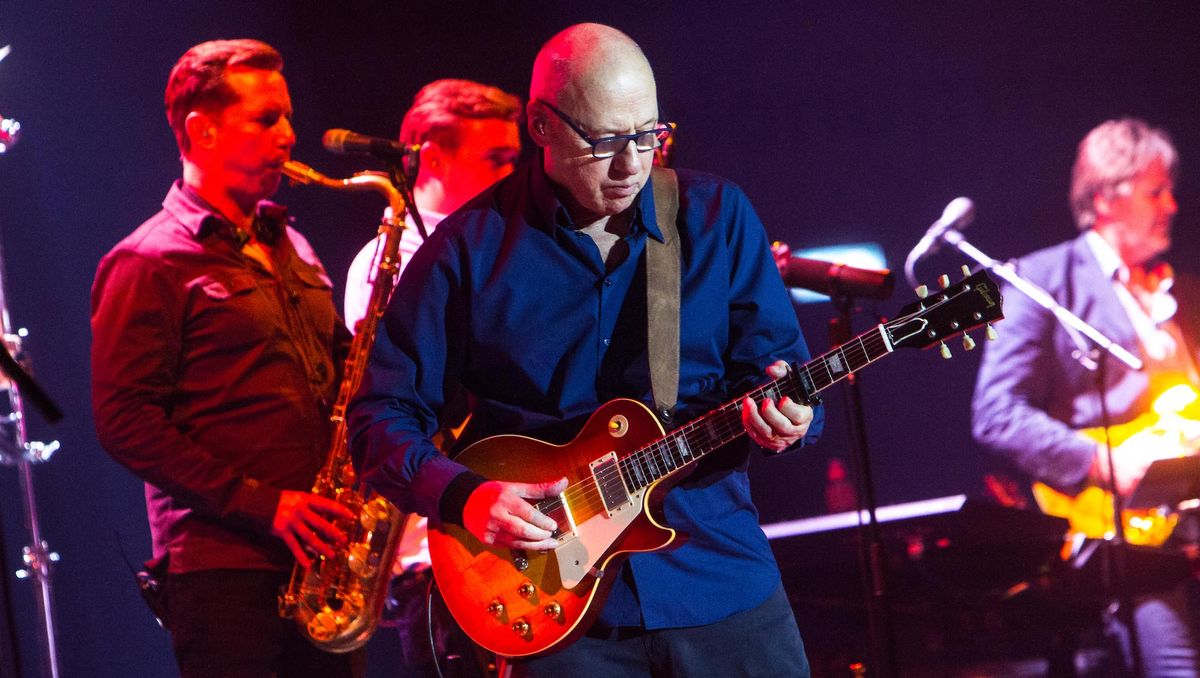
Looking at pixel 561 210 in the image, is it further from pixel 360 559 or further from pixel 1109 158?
pixel 1109 158

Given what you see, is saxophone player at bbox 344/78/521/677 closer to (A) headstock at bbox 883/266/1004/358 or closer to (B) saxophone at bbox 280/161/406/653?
(B) saxophone at bbox 280/161/406/653

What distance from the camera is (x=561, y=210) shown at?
2.61 m

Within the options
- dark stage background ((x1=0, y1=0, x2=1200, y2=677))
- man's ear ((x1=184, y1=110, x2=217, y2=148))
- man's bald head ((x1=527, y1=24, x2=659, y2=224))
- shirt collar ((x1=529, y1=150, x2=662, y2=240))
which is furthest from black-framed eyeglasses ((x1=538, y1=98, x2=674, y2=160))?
dark stage background ((x1=0, y1=0, x2=1200, y2=677))

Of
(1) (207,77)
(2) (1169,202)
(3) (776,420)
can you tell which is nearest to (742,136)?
(2) (1169,202)

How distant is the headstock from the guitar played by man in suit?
3621 millimetres

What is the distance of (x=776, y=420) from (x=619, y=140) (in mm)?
Answer: 672

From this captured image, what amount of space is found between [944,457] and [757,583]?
3864 mm

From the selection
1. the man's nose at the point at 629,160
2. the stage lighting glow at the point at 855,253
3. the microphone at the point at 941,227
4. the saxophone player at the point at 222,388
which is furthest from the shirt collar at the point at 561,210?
the microphone at the point at 941,227

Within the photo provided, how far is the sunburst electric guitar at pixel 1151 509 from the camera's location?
555 cm

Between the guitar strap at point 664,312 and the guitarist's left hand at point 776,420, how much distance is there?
201mm

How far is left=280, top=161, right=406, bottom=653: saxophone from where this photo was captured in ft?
11.0

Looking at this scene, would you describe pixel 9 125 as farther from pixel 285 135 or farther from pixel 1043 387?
pixel 1043 387

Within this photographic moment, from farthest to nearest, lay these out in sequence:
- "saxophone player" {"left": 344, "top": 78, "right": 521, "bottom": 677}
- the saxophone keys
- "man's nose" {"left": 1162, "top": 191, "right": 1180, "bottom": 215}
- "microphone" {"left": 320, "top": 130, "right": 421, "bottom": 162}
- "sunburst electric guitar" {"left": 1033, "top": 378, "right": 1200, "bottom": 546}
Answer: "man's nose" {"left": 1162, "top": 191, "right": 1180, "bottom": 215}
"sunburst electric guitar" {"left": 1033, "top": 378, "right": 1200, "bottom": 546}
"saxophone player" {"left": 344, "top": 78, "right": 521, "bottom": 677}
the saxophone keys
"microphone" {"left": 320, "top": 130, "right": 421, "bottom": 162}

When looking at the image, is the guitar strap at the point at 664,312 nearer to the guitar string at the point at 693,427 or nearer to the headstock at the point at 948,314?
the guitar string at the point at 693,427
